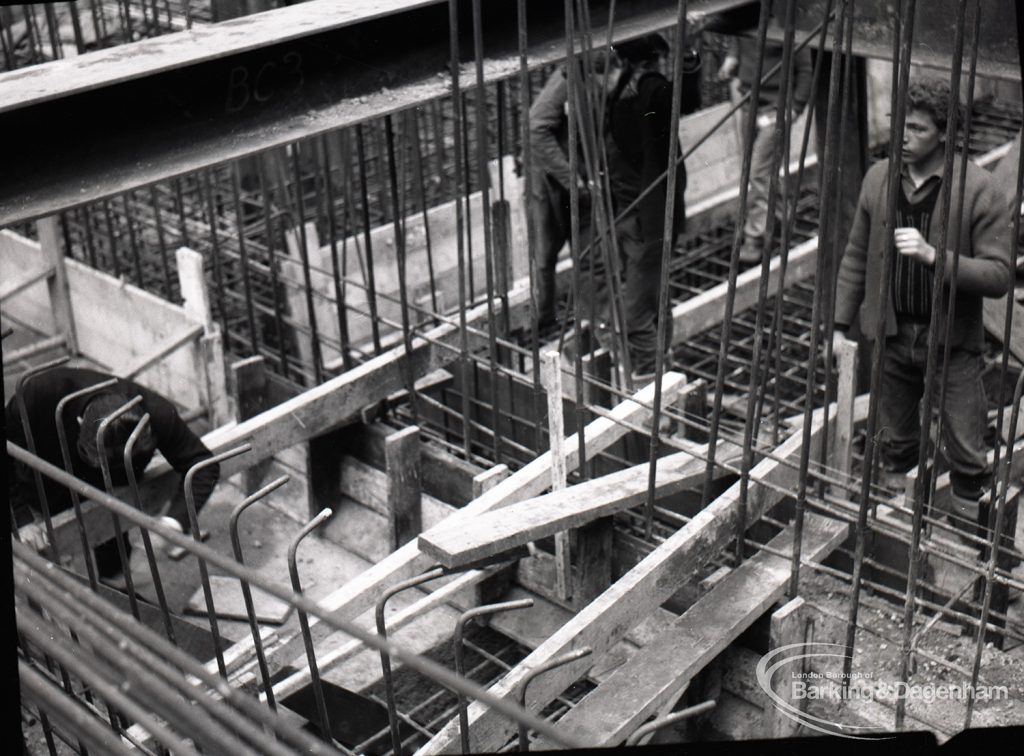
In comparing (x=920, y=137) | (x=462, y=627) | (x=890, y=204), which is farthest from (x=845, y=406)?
(x=462, y=627)

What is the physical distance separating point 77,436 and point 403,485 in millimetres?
1445

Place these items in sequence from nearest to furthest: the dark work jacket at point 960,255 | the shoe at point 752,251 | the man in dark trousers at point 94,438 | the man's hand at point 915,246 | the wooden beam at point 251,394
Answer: the man's hand at point 915,246 < the dark work jacket at point 960,255 < the man in dark trousers at point 94,438 < the wooden beam at point 251,394 < the shoe at point 752,251

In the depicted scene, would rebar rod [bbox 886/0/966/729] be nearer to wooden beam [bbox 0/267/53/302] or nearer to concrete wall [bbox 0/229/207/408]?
concrete wall [bbox 0/229/207/408]

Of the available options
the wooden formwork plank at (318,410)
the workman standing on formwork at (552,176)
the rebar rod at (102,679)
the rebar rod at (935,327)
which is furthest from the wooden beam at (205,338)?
the rebar rod at (102,679)

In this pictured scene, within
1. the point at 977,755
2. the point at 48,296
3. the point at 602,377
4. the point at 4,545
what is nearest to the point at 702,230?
the point at 602,377

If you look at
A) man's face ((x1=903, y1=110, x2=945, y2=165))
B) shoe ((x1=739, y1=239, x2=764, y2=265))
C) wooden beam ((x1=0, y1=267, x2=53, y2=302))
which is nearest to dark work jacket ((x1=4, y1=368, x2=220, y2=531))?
wooden beam ((x1=0, y1=267, x2=53, y2=302))

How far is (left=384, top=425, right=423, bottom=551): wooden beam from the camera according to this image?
5.70m

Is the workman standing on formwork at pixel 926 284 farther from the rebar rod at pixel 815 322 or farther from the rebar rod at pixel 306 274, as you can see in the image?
the rebar rod at pixel 306 274

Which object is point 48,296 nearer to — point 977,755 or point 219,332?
point 219,332

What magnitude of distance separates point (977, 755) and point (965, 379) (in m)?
1.69

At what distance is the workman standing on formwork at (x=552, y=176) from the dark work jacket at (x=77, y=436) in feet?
6.07

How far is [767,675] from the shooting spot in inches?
181

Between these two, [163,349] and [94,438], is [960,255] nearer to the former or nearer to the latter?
[94,438]

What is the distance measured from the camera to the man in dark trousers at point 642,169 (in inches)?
267
